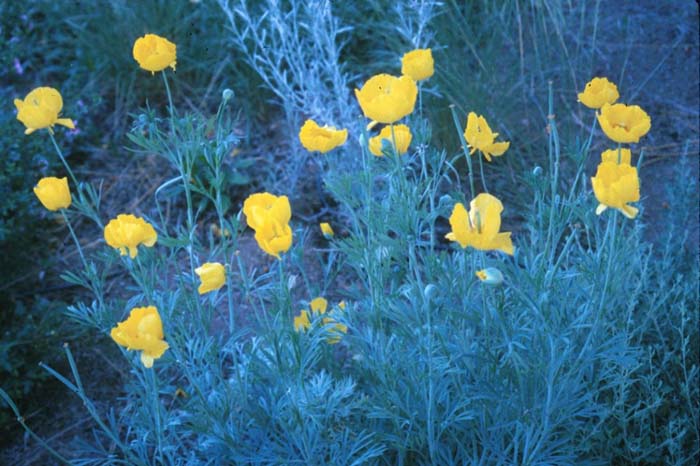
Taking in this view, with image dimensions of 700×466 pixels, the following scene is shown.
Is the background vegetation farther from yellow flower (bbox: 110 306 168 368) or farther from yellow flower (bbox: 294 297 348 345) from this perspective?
yellow flower (bbox: 110 306 168 368)

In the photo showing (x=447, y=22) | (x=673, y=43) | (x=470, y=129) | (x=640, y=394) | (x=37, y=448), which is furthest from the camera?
(x=673, y=43)

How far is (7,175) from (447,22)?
5.55ft

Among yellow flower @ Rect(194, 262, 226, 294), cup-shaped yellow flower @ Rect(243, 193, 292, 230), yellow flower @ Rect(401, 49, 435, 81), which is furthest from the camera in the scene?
yellow flower @ Rect(401, 49, 435, 81)

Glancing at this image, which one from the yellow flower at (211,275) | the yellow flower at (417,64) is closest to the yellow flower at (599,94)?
the yellow flower at (417,64)

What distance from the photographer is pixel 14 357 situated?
227 cm

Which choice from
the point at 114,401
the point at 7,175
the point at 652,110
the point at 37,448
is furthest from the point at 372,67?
the point at 37,448

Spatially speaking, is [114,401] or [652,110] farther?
[652,110]

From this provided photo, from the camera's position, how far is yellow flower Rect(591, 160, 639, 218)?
132 centimetres

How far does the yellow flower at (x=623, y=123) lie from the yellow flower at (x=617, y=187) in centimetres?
12

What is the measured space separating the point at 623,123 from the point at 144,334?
3.05 feet

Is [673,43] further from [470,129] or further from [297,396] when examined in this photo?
[297,396]

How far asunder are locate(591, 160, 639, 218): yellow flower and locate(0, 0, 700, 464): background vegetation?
8.6 inches

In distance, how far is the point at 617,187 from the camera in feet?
4.33

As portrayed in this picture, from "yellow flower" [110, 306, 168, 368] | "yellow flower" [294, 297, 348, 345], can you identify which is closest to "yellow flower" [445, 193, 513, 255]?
"yellow flower" [294, 297, 348, 345]
